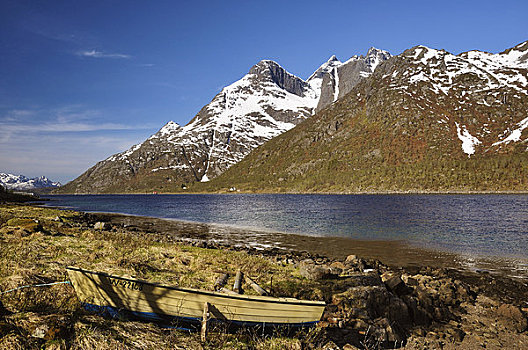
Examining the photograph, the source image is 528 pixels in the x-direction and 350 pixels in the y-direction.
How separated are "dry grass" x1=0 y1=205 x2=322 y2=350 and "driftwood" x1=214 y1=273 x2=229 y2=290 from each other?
339 mm

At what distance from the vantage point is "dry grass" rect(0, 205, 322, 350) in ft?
24.8

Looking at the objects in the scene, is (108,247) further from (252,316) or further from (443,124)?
(443,124)

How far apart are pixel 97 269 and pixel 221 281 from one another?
5.49 meters

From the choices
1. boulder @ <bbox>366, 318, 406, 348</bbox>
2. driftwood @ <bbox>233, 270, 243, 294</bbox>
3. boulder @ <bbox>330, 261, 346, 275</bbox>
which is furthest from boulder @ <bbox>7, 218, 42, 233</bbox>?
boulder @ <bbox>366, 318, 406, 348</bbox>

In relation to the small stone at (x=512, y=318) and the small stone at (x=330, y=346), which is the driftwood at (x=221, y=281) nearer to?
the small stone at (x=330, y=346)

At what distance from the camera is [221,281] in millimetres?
12117

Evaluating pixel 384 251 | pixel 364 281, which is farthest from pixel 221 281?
pixel 384 251

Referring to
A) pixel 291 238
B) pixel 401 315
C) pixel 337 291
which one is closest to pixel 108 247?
pixel 337 291

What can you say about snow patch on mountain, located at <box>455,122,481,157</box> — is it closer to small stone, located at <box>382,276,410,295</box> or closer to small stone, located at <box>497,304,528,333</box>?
small stone, located at <box>497,304,528,333</box>

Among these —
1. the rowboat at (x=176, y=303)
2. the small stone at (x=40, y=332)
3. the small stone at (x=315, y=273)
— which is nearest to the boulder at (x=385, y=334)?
the rowboat at (x=176, y=303)

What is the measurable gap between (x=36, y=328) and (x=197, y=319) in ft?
13.6

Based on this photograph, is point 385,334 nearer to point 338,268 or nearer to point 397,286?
point 397,286

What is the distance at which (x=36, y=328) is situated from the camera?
749cm

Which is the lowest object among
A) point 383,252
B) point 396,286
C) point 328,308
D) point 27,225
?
point 383,252
